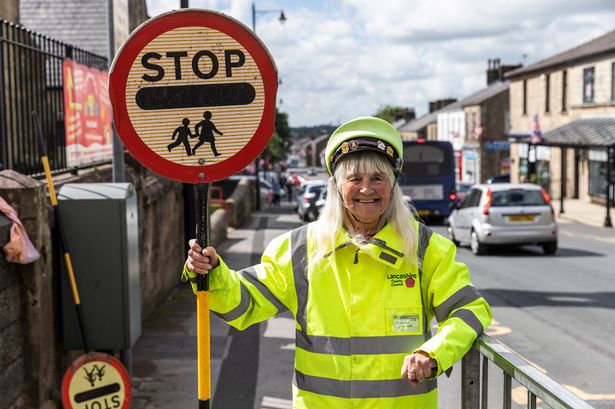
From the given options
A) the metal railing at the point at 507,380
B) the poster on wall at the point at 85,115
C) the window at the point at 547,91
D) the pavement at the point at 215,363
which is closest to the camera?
the metal railing at the point at 507,380

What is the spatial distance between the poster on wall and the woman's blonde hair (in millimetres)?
6372

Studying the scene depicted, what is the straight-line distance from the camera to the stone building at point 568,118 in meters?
35.2

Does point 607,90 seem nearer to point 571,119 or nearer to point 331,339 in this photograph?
point 571,119

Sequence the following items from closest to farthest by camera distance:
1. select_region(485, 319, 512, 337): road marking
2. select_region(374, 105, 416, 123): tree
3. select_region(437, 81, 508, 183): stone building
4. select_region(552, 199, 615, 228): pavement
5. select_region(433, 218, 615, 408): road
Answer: select_region(433, 218, 615, 408): road < select_region(485, 319, 512, 337): road marking < select_region(552, 199, 615, 228): pavement < select_region(437, 81, 508, 183): stone building < select_region(374, 105, 416, 123): tree

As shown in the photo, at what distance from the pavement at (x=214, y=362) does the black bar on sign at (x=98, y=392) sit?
1114 millimetres

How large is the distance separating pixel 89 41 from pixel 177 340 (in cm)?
1860

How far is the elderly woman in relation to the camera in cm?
289

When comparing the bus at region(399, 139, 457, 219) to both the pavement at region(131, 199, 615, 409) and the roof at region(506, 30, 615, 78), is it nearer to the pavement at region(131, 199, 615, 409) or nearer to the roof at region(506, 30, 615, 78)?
the roof at region(506, 30, 615, 78)

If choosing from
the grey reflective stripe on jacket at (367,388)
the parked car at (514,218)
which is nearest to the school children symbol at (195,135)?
the grey reflective stripe on jacket at (367,388)

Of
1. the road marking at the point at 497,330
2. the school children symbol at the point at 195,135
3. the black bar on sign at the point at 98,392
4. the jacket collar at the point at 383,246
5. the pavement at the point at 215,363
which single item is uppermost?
the school children symbol at the point at 195,135

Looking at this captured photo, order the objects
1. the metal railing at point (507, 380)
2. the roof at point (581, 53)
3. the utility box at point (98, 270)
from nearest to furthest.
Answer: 1. the metal railing at point (507, 380)
2. the utility box at point (98, 270)
3. the roof at point (581, 53)

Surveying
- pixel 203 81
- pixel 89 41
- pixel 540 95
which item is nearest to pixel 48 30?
pixel 89 41

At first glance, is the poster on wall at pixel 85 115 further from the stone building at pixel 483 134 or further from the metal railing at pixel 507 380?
the stone building at pixel 483 134

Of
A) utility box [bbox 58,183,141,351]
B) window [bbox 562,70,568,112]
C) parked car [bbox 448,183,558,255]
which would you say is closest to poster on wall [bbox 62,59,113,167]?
utility box [bbox 58,183,141,351]
